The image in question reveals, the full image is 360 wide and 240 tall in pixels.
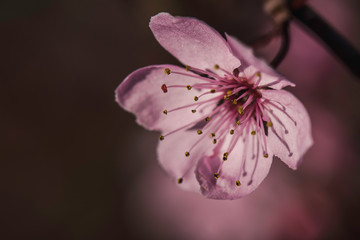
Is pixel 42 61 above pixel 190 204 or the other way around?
the other way around

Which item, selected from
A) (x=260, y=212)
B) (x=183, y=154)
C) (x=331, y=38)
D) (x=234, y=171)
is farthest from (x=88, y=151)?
(x=331, y=38)

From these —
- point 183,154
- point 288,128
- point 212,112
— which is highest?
point 288,128

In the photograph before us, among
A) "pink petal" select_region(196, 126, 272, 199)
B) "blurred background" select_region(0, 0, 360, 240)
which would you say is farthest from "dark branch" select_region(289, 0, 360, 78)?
"blurred background" select_region(0, 0, 360, 240)

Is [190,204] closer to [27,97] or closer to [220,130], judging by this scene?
[220,130]

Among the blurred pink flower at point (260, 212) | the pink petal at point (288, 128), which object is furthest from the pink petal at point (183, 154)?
the blurred pink flower at point (260, 212)

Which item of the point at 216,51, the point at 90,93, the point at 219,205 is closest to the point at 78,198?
the point at 90,93

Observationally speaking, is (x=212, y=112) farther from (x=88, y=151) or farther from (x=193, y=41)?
(x=88, y=151)

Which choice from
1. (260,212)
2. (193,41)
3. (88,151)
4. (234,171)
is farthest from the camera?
(88,151)

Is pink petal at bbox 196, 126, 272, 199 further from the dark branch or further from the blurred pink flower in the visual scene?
the blurred pink flower
